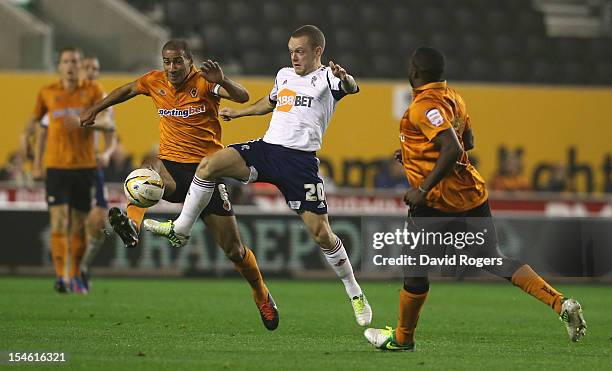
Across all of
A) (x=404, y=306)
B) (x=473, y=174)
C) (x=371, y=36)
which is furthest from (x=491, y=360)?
(x=371, y=36)

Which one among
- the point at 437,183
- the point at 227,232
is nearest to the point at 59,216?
the point at 227,232

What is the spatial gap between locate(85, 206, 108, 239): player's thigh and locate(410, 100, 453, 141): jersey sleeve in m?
6.17

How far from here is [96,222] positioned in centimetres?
1301

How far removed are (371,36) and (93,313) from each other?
44.9 feet

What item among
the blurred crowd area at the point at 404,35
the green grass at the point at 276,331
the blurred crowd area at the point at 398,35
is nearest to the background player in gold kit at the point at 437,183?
the green grass at the point at 276,331

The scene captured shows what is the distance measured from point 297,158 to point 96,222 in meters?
4.93

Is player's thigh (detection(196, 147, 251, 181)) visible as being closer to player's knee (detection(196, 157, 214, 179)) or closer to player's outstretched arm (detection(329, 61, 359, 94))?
player's knee (detection(196, 157, 214, 179))

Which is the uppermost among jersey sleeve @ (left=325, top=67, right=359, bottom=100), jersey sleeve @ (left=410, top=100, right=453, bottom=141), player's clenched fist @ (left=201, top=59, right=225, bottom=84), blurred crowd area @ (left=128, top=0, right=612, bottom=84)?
blurred crowd area @ (left=128, top=0, right=612, bottom=84)

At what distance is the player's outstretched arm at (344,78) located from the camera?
835 cm

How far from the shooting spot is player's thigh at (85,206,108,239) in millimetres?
12945

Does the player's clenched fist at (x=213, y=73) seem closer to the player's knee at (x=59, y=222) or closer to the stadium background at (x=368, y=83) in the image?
the player's knee at (x=59, y=222)

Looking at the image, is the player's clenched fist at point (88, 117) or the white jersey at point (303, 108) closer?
the white jersey at point (303, 108)

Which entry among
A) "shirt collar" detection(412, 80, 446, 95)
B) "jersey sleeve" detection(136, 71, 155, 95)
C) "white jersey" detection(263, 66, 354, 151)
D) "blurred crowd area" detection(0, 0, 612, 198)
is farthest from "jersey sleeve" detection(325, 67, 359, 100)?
"blurred crowd area" detection(0, 0, 612, 198)

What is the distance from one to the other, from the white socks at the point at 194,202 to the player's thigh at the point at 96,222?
14.2 feet
